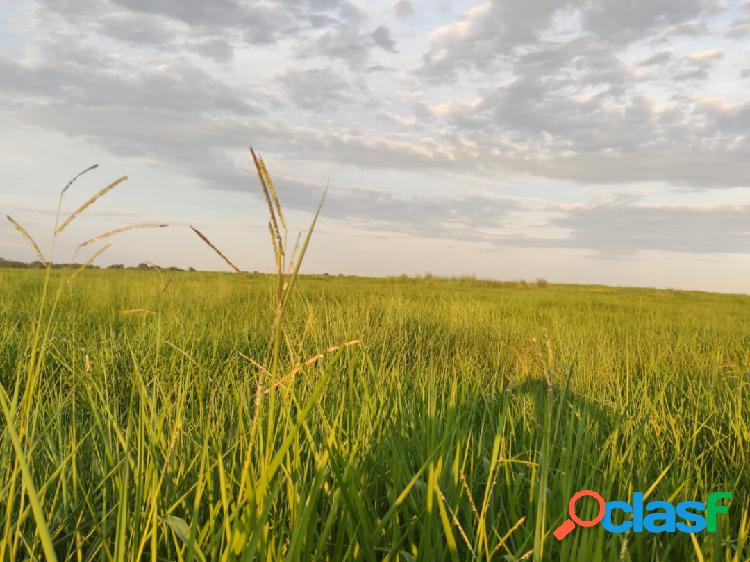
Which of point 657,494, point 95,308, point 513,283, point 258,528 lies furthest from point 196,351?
point 513,283

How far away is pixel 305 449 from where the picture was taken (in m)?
2.34

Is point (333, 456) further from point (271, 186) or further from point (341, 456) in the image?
point (271, 186)

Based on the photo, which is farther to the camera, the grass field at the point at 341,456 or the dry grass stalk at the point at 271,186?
the grass field at the point at 341,456

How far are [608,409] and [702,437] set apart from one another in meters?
0.55

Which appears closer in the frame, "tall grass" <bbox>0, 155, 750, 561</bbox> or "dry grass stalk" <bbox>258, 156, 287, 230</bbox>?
"dry grass stalk" <bbox>258, 156, 287, 230</bbox>

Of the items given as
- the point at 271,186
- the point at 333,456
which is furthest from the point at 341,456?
the point at 271,186

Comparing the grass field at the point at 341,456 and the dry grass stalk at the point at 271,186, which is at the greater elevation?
the dry grass stalk at the point at 271,186

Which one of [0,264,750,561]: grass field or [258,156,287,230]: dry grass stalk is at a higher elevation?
[258,156,287,230]: dry grass stalk

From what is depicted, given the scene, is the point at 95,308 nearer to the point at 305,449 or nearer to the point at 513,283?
the point at 305,449

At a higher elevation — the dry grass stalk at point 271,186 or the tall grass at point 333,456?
the dry grass stalk at point 271,186

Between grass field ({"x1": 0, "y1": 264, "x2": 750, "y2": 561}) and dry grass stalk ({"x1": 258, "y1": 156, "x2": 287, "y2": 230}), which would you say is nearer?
dry grass stalk ({"x1": 258, "y1": 156, "x2": 287, "y2": 230})

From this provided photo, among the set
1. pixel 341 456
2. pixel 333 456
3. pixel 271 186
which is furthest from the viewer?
pixel 341 456

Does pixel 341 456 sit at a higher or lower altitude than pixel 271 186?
lower

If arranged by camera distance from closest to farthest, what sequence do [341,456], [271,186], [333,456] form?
1. [271,186]
2. [333,456]
3. [341,456]
